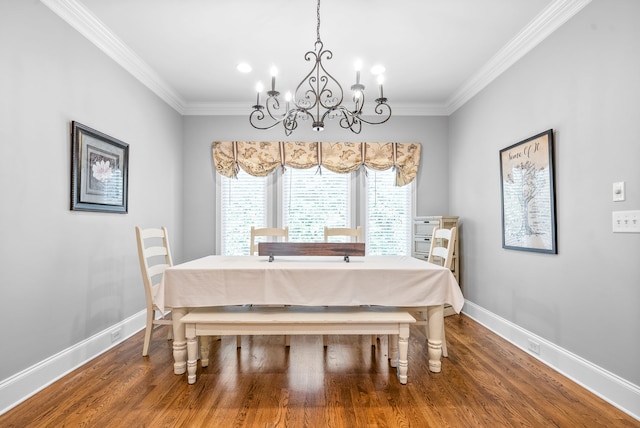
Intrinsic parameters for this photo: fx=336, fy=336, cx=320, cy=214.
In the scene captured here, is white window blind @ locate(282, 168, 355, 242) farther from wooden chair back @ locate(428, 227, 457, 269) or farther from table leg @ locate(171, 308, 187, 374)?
table leg @ locate(171, 308, 187, 374)

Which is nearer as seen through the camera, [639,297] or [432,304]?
[639,297]

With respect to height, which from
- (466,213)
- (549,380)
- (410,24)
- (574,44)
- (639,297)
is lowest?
(549,380)

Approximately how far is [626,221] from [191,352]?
8.99 feet

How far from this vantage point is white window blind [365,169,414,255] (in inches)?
179

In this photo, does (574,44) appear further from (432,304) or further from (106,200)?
(106,200)

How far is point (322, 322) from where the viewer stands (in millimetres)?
2119

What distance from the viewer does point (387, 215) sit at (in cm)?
455

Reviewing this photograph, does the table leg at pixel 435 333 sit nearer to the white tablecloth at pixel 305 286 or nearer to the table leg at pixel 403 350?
the white tablecloth at pixel 305 286

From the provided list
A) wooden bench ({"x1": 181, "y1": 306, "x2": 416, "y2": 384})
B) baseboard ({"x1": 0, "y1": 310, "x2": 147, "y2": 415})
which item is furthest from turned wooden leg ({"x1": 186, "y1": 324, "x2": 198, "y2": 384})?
baseboard ({"x1": 0, "y1": 310, "x2": 147, "y2": 415})

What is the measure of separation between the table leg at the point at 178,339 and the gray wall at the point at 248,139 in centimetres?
228

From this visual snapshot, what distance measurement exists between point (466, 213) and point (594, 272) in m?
1.85

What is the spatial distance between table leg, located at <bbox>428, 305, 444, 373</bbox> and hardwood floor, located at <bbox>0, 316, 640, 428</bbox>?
84 millimetres

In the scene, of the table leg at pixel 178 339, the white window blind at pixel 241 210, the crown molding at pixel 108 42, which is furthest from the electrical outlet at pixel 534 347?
the crown molding at pixel 108 42

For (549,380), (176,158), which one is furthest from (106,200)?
(549,380)
